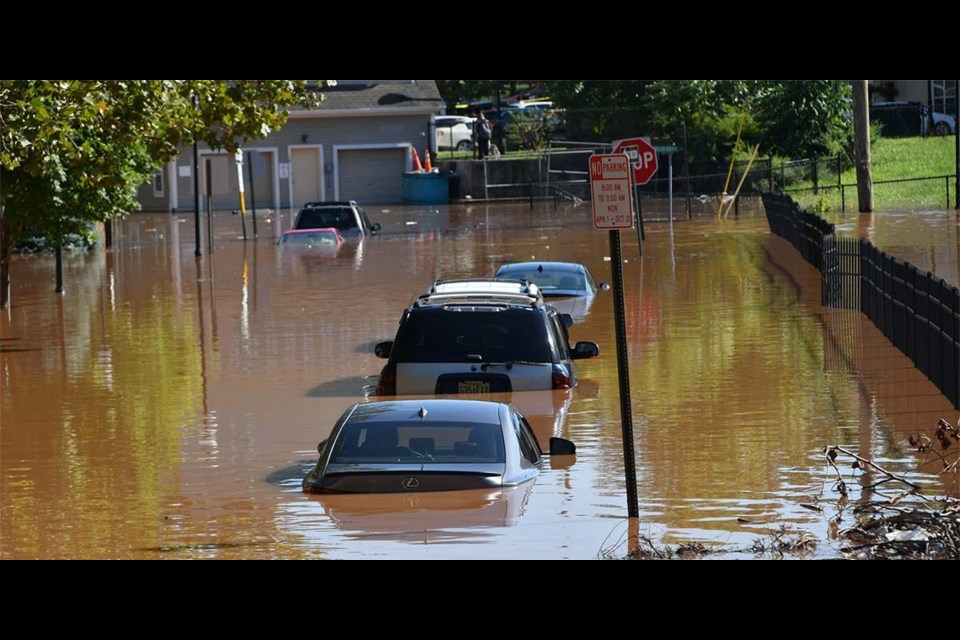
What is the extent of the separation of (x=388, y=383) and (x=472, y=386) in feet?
2.94

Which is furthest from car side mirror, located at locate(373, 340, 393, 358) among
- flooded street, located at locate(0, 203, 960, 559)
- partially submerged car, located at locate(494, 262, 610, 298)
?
partially submerged car, located at locate(494, 262, 610, 298)

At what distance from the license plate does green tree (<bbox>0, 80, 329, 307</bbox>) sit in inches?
147

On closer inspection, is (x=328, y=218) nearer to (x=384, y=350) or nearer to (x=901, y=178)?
(x=901, y=178)

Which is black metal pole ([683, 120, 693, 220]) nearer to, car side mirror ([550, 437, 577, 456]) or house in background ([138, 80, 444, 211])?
house in background ([138, 80, 444, 211])

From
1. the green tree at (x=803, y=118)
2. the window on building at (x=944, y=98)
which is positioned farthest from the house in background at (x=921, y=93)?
the green tree at (x=803, y=118)

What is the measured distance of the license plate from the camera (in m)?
16.2

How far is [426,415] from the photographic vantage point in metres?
12.1

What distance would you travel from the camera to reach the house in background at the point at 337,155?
209ft

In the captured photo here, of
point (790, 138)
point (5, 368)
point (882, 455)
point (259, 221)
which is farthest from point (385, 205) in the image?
point (882, 455)

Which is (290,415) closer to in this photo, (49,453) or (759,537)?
(49,453)

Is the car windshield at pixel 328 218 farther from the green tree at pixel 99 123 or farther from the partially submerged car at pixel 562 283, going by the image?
the partially submerged car at pixel 562 283

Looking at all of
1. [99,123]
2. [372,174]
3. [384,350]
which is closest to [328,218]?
[372,174]

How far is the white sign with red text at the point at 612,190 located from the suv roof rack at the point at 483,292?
5.51 m
